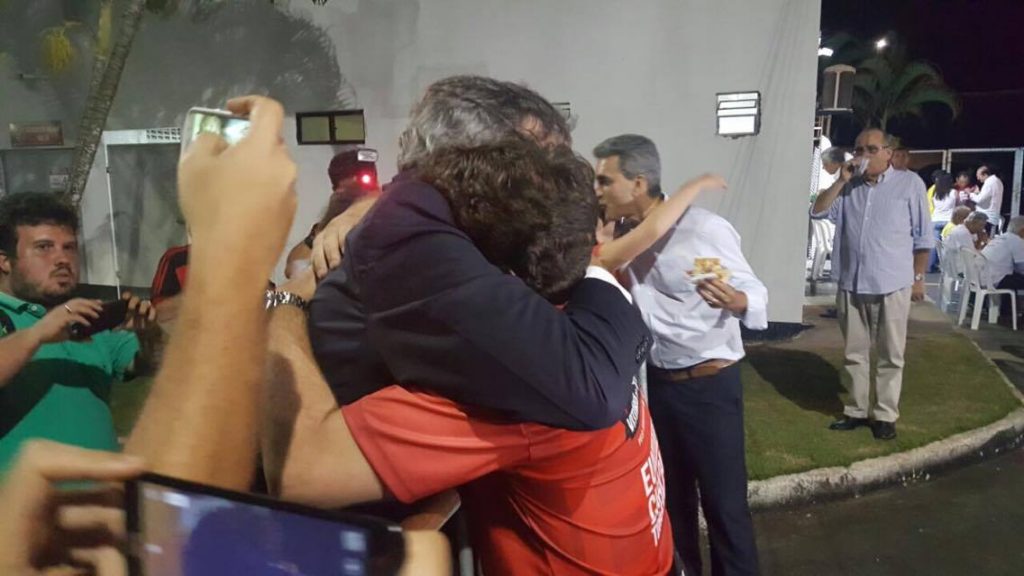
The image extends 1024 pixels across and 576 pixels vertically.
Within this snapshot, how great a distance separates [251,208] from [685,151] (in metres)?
7.38

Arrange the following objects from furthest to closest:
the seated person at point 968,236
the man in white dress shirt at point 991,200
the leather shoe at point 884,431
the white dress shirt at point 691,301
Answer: the man in white dress shirt at point 991,200
the seated person at point 968,236
the leather shoe at point 884,431
the white dress shirt at point 691,301

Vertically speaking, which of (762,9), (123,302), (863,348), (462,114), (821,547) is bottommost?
(821,547)

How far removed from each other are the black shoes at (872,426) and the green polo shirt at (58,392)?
16.5 ft

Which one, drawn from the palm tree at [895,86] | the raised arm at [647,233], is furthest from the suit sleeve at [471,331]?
the palm tree at [895,86]

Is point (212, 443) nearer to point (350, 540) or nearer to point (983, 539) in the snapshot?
point (350, 540)

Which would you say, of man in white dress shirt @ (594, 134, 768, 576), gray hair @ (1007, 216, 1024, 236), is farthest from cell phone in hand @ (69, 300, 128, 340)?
gray hair @ (1007, 216, 1024, 236)

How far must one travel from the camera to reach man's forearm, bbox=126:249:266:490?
0.86 meters

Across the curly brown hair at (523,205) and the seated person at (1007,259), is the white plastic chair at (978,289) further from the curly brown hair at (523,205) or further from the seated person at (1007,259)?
the curly brown hair at (523,205)

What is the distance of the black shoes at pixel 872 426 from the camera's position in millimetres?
5316

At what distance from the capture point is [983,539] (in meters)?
4.25

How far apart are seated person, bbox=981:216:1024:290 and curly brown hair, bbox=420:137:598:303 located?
10.0 meters

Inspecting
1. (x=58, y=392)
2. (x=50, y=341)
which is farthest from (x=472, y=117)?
(x=58, y=392)

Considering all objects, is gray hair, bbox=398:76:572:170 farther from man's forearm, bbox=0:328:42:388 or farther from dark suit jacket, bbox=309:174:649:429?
man's forearm, bbox=0:328:42:388

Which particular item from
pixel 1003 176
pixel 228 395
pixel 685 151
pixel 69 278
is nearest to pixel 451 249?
pixel 228 395
